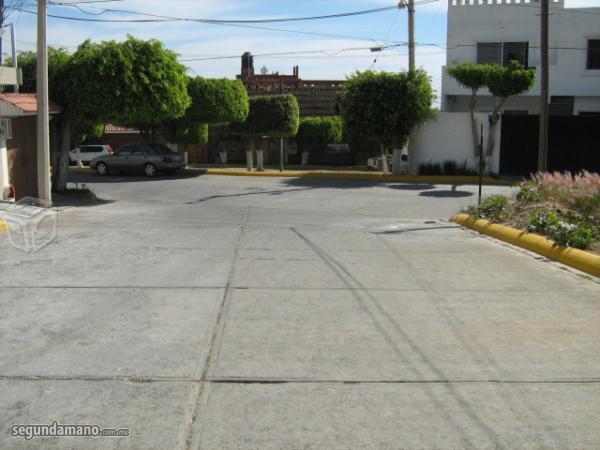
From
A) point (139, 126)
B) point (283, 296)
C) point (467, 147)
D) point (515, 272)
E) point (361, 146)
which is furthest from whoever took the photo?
point (361, 146)

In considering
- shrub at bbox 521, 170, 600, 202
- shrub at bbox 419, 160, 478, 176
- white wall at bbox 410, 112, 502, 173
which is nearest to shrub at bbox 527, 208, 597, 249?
shrub at bbox 521, 170, 600, 202

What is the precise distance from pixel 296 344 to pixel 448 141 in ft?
77.7

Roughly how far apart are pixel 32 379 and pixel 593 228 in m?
9.13

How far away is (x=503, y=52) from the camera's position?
107 feet

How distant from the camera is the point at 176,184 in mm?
26094

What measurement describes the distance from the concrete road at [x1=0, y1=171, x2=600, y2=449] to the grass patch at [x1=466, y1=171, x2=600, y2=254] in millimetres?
690

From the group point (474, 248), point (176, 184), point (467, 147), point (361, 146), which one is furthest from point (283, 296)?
point (361, 146)

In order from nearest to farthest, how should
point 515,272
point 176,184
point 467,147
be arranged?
point 515,272
point 176,184
point 467,147

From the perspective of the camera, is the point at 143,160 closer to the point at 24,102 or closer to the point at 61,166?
the point at 61,166

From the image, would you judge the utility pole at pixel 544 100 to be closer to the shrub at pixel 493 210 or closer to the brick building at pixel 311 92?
the shrub at pixel 493 210

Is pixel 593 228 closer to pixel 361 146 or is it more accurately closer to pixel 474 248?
pixel 474 248

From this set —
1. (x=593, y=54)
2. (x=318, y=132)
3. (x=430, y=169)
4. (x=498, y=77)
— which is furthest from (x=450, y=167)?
(x=318, y=132)

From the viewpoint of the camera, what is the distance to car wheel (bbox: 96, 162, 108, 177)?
30.1 meters

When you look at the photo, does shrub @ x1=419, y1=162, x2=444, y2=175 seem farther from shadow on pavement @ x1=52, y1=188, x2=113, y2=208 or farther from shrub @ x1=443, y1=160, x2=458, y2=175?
shadow on pavement @ x1=52, y1=188, x2=113, y2=208
